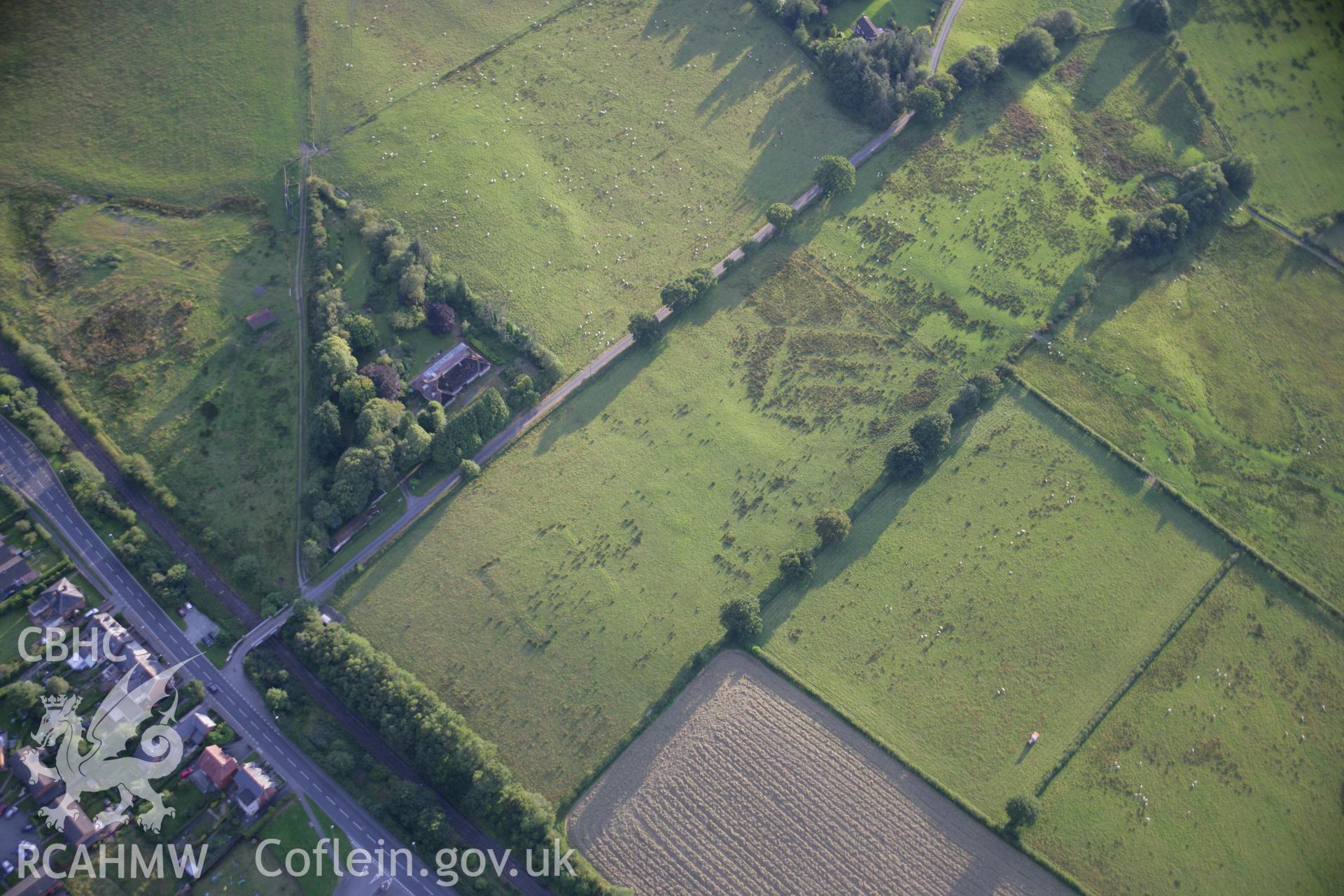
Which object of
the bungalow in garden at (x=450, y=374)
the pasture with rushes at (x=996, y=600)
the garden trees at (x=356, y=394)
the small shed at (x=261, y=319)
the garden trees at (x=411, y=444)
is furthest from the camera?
the small shed at (x=261, y=319)

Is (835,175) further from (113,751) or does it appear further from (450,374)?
(113,751)

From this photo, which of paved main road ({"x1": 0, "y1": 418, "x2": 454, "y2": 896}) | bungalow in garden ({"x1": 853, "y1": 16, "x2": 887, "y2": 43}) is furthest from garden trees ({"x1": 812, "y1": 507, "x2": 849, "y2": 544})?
bungalow in garden ({"x1": 853, "y1": 16, "x2": 887, "y2": 43})

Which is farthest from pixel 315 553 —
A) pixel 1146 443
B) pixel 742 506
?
pixel 1146 443

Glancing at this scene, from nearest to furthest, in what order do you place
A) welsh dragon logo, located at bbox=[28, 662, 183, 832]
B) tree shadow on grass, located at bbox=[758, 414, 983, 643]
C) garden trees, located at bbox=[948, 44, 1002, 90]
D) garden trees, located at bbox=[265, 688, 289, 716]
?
welsh dragon logo, located at bbox=[28, 662, 183, 832], garden trees, located at bbox=[265, 688, 289, 716], tree shadow on grass, located at bbox=[758, 414, 983, 643], garden trees, located at bbox=[948, 44, 1002, 90]

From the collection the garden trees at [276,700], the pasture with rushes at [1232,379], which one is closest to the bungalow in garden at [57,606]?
the garden trees at [276,700]

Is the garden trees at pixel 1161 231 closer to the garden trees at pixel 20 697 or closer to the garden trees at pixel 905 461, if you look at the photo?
the garden trees at pixel 905 461

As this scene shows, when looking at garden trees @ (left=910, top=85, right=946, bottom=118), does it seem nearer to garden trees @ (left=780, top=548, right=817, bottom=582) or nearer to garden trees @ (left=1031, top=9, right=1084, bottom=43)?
garden trees @ (left=1031, top=9, right=1084, bottom=43)
